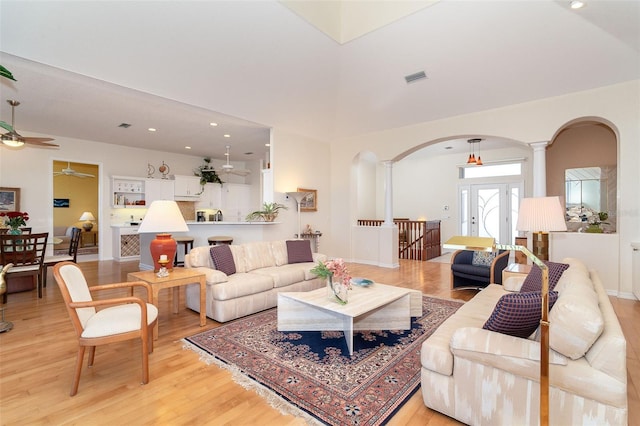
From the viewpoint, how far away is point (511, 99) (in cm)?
530

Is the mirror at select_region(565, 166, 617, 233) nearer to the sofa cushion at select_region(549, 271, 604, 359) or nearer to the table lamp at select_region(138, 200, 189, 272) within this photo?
the sofa cushion at select_region(549, 271, 604, 359)

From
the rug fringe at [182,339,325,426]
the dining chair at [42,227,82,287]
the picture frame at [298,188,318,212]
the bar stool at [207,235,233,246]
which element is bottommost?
the rug fringe at [182,339,325,426]

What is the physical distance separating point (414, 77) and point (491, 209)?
221 inches

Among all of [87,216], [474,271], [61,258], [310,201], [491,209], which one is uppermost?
[310,201]

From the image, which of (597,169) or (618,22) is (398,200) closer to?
(597,169)

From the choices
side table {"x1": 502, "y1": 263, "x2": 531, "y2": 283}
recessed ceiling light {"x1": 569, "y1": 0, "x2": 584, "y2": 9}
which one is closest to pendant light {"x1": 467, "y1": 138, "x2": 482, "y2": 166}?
recessed ceiling light {"x1": 569, "y1": 0, "x2": 584, "y2": 9}

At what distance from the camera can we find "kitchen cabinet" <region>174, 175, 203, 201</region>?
9.10m

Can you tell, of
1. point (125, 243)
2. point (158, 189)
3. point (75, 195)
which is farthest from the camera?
point (75, 195)

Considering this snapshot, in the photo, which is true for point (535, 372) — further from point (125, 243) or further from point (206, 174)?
point (206, 174)

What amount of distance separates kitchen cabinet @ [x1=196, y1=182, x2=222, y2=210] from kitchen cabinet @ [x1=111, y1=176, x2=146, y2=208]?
1.62 m

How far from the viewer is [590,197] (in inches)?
253

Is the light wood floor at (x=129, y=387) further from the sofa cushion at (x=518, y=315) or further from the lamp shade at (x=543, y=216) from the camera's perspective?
the lamp shade at (x=543, y=216)

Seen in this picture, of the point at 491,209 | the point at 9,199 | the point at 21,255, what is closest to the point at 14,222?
the point at 21,255

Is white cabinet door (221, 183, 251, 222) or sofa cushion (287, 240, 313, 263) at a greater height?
white cabinet door (221, 183, 251, 222)
